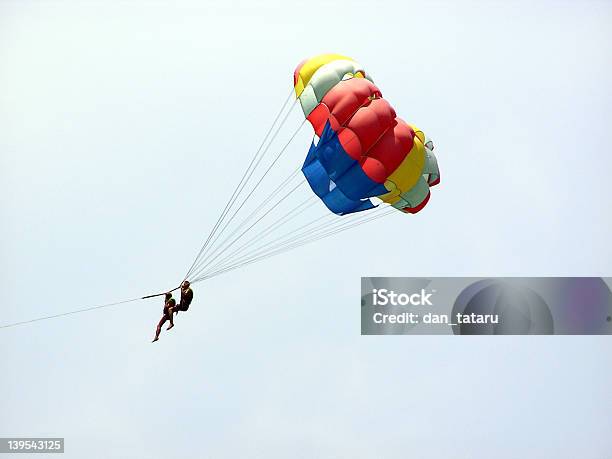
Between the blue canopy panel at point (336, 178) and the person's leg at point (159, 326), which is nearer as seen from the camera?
the person's leg at point (159, 326)

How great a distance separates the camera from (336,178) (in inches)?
1481

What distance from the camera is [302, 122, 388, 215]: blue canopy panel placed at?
122 ft

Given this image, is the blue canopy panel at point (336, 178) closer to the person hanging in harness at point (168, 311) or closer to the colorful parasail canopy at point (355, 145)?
the colorful parasail canopy at point (355, 145)

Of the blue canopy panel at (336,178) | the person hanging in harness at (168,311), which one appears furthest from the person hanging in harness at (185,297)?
the blue canopy panel at (336,178)

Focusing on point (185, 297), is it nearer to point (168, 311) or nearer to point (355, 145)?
point (168, 311)

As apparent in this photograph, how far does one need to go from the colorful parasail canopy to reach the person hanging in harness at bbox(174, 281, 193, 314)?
161 inches

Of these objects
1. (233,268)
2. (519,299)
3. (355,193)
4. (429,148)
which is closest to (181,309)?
(233,268)

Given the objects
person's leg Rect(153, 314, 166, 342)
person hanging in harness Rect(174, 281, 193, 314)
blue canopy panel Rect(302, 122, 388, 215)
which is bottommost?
person's leg Rect(153, 314, 166, 342)

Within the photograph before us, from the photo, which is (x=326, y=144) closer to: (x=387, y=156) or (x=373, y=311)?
(x=387, y=156)

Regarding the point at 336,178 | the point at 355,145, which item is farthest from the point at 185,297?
the point at 355,145

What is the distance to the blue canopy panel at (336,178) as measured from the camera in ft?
122

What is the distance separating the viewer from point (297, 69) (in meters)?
38.8

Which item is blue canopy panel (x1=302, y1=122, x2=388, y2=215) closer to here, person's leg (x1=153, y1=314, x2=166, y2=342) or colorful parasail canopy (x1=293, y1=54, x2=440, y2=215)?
colorful parasail canopy (x1=293, y1=54, x2=440, y2=215)

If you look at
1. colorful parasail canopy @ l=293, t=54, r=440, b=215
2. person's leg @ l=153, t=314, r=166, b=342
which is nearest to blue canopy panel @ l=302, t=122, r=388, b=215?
colorful parasail canopy @ l=293, t=54, r=440, b=215
